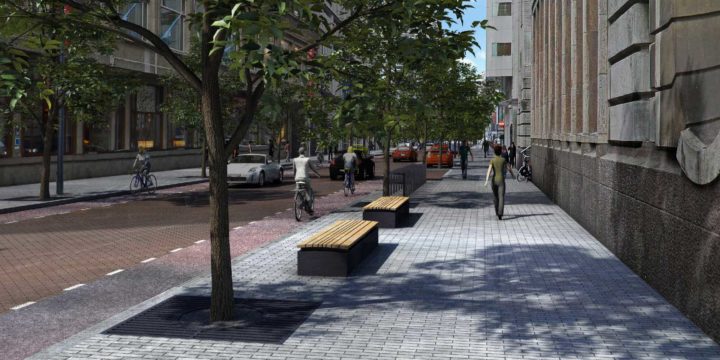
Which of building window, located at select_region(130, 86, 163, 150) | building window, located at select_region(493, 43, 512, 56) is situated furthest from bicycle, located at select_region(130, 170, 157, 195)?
building window, located at select_region(493, 43, 512, 56)

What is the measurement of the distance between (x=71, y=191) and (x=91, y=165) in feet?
31.6

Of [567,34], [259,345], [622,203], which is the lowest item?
[259,345]

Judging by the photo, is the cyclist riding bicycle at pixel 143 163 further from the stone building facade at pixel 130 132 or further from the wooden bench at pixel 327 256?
the wooden bench at pixel 327 256

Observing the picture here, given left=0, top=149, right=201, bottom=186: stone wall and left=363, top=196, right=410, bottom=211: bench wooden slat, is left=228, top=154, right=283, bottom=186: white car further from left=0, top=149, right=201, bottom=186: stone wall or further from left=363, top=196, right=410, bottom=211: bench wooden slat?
left=363, top=196, right=410, bottom=211: bench wooden slat

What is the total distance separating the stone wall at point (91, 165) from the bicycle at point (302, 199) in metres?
16.7

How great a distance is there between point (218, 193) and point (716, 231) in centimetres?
516

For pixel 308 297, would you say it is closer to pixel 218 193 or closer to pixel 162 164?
pixel 218 193

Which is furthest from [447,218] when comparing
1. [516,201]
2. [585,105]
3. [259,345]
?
[259,345]

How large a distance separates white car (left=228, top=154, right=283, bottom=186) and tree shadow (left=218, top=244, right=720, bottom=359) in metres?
18.8

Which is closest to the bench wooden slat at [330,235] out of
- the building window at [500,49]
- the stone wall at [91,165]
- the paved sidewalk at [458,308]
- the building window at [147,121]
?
the paved sidewalk at [458,308]

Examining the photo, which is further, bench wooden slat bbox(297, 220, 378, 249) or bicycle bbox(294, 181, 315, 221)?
bicycle bbox(294, 181, 315, 221)

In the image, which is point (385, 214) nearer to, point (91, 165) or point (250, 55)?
point (250, 55)

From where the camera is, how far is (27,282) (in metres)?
10.4

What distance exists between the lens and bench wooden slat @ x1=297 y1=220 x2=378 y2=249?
1070cm
